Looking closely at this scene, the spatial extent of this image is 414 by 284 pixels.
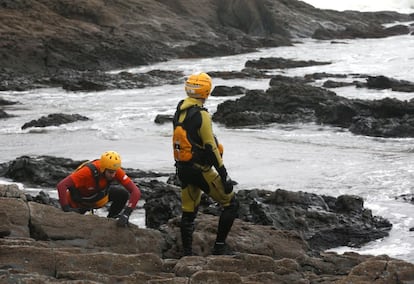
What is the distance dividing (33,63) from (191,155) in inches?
1178

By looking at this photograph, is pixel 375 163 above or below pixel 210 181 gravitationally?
below

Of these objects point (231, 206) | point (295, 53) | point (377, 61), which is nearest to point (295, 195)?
point (231, 206)

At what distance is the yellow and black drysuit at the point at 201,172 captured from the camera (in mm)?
7160

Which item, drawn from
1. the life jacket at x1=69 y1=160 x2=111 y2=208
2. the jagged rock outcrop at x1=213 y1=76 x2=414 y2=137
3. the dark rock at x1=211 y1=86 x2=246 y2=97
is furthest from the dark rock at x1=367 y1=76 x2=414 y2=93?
the life jacket at x1=69 y1=160 x2=111 y2=208

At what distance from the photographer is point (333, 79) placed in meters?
31.9

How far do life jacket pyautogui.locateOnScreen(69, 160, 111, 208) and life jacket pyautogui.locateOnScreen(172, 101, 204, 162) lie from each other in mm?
1638

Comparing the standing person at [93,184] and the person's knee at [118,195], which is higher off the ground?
the standing person at [93,184]

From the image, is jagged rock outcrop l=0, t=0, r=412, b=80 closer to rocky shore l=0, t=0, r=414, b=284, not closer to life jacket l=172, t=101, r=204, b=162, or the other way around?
rocky shore l=0, t=0, r=414, b=284

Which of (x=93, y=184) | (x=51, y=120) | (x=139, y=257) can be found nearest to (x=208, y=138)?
(x=139, y=257)

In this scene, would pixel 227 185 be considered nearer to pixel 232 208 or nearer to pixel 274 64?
pixel 232 208

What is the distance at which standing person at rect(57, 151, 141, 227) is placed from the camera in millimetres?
8289

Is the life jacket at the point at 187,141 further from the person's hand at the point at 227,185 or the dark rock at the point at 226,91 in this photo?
the dark rock at the point at 226,91

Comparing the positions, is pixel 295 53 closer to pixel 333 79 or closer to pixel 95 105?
pixel 333 79

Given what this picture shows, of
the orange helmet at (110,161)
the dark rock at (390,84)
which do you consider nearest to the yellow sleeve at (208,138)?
the orange helmet at (110,161)
